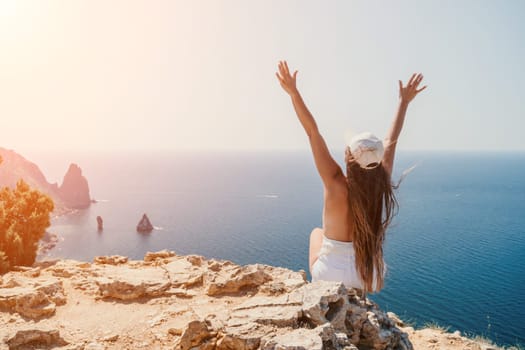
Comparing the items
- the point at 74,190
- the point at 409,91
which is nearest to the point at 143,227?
the point at 74,190

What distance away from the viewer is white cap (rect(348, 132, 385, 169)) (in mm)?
3404

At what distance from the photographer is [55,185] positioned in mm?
116375

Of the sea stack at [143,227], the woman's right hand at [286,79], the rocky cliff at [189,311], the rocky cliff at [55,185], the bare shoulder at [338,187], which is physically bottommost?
the sea stack at [143,227]

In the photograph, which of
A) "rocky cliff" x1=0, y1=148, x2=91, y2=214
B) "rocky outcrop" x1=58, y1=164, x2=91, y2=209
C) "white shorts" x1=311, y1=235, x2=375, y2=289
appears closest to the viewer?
"white shorts" x1=311, y1=235, x2=375, y2=289

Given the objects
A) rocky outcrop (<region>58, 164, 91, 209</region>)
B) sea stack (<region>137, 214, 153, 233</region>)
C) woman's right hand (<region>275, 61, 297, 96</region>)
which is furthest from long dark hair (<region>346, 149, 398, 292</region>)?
rocky outcrop (<region>58, 164, 91, 209</region>)

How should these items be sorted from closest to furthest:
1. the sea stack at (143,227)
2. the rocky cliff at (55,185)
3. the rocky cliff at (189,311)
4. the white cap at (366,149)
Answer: the white cap at (366,149) < the rocky cliff at (189,311) < the sea stack at (143,227) < the rocky cliff at (55,185)

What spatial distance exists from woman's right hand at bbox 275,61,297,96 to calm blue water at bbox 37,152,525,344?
1494mm

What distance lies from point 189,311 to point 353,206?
4291 mm

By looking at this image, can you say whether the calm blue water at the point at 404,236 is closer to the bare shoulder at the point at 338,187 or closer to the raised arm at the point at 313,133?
the bare shoulder at the point at 338,187

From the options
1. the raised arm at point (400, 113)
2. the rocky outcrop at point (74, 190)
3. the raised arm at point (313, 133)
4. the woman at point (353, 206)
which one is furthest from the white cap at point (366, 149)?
the rocky outcrop at point (74, 190)

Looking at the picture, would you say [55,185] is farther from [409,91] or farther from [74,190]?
[409,91]

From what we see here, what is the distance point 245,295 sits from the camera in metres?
7.04

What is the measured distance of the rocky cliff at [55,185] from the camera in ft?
332

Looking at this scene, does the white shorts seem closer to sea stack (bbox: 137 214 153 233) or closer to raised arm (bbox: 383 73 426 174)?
raised arm (bbox: 383 73 426 174)
